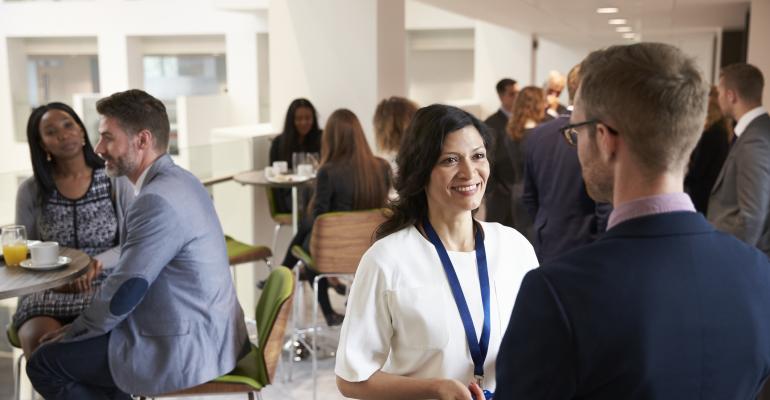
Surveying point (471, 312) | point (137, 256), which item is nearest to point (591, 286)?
point (471, 312)

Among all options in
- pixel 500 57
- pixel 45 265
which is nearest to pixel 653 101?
pixel 45 265

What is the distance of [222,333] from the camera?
8.55 feet

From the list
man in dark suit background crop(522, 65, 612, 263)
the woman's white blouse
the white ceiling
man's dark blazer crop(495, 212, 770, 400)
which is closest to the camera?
man's dark blazer crop(495, 212, 770, 400)

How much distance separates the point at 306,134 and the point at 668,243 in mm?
4608

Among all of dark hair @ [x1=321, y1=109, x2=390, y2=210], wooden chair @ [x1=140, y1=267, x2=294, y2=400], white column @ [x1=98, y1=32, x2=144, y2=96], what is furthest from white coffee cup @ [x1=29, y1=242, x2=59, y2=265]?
white column @ [x1=98, y1=32, x2=144, y2=96]

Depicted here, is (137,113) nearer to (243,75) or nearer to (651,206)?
(651,206)

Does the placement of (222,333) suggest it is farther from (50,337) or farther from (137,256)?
(50,337)

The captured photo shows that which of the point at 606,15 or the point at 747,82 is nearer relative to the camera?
the point at 747,82

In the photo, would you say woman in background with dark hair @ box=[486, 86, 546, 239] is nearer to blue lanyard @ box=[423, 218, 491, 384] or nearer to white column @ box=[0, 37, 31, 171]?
blue lanyard @ box=[423, 218, 491, 384]

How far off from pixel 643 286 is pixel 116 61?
1394 centimetres

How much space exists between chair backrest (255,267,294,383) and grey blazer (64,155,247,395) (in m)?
0.13

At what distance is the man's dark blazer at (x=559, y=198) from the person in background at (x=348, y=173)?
0.92 m

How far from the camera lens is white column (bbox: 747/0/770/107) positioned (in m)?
6.41

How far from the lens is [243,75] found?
13391 mm
